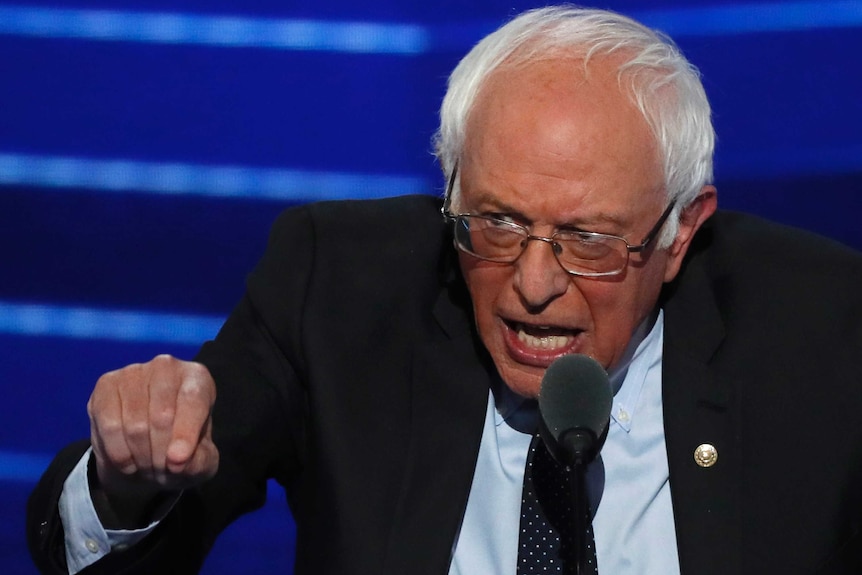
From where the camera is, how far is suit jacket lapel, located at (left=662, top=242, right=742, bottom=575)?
5.94ft

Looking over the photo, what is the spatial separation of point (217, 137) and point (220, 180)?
9 cm

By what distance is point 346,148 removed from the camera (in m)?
2.64

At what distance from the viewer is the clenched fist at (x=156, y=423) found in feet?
4.85

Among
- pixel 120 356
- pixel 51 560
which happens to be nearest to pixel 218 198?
pixel 120 356

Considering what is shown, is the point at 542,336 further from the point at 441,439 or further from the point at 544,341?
the point at 441,439

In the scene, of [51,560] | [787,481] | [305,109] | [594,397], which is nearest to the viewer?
[594,397]

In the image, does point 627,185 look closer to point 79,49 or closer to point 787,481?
point 787,481

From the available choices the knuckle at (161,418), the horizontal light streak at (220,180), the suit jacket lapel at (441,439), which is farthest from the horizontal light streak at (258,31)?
the knuckle at (161,418)

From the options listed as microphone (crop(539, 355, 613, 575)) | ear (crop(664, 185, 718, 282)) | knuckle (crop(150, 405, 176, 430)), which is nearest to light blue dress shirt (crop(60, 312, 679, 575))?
ear (crop(664, 185, 718, 282))

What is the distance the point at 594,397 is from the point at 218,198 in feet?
4.63

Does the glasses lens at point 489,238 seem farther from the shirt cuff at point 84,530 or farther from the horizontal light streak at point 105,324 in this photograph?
the horizontal light streak at point 105,324

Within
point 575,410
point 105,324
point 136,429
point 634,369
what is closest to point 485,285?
point 634,369

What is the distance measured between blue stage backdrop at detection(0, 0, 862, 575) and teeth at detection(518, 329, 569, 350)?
878mm

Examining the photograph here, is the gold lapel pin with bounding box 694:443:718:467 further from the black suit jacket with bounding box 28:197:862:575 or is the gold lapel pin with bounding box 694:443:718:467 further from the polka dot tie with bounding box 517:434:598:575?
the polka dot tie with bounding box 517:434:598:575
